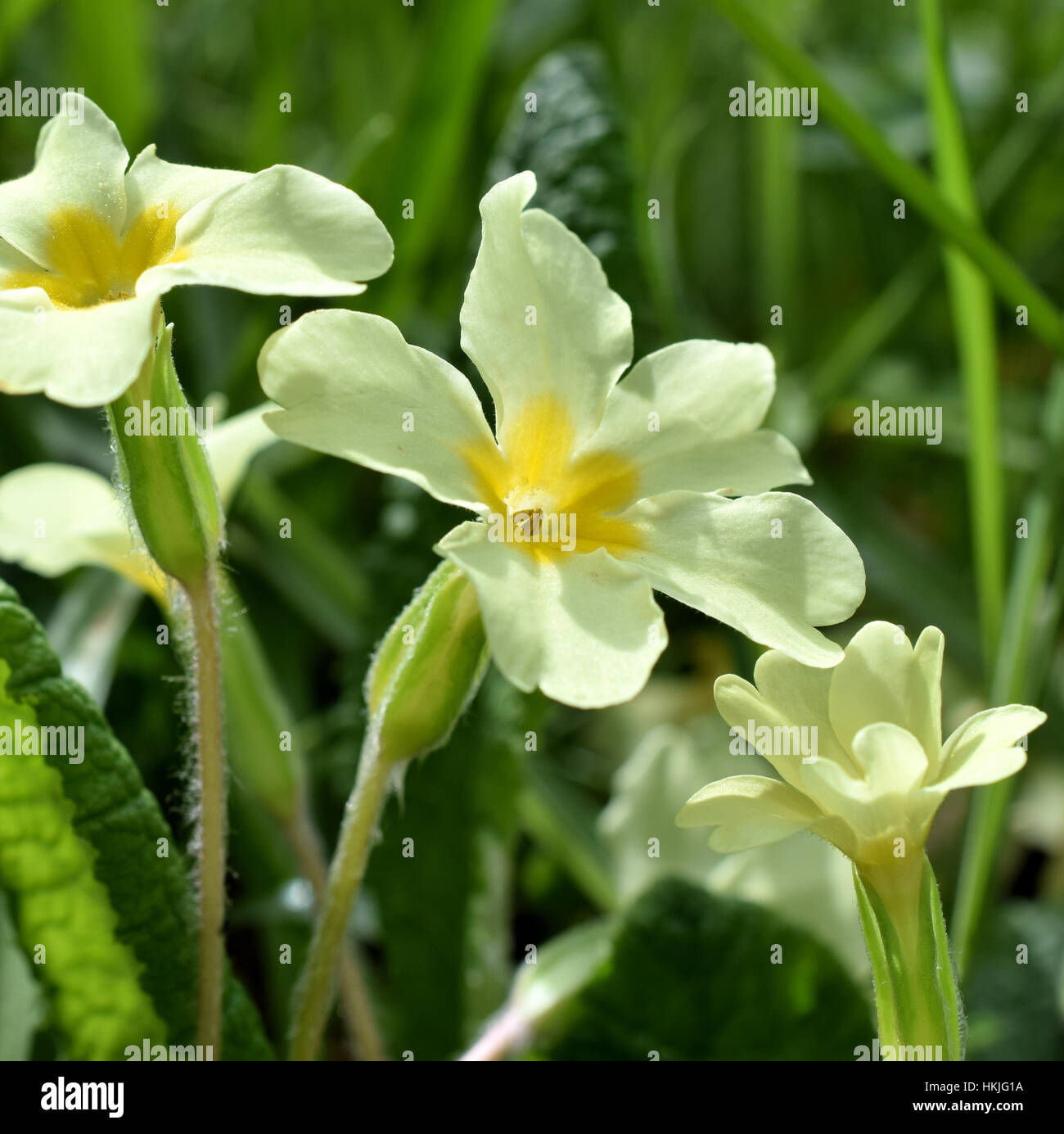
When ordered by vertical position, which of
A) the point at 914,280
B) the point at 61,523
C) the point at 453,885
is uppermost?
the point at 914,280

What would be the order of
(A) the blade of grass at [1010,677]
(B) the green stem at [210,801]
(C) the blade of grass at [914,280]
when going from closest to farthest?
(B) the green stem at [210,801]
(A) the blade of grass at [1010,677]
(C) the blade of grass at [914,280]

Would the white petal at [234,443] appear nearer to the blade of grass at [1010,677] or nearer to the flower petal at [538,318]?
the flower petal at [538,318]

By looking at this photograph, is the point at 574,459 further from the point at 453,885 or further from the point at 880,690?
the point at 453,885

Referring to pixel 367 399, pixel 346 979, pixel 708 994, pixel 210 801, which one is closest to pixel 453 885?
pixel 346 979

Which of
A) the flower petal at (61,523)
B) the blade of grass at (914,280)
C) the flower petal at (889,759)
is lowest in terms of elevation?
the flower petal at (889,759)

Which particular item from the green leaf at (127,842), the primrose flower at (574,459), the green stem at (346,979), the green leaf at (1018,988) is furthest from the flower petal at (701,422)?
the green leaf at (1018,988)

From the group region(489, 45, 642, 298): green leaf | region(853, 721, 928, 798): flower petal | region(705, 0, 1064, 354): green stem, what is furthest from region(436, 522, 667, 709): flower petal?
region(705, 0, 1064, 354): green stem

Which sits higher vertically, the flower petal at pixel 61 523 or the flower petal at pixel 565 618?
the flower petal at pixel 61 523
